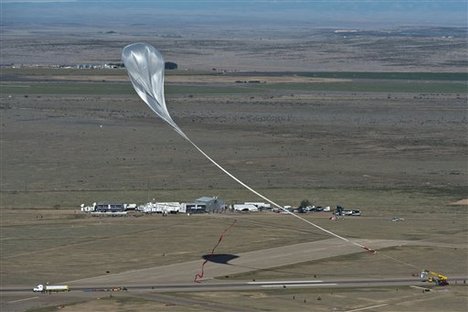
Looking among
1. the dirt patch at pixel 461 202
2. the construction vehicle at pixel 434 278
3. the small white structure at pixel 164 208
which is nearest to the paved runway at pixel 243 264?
the construction vehicle at pixel 434 278

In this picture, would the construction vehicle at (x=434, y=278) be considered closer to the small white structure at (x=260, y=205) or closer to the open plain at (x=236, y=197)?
the open plain at (x=236, y=197)

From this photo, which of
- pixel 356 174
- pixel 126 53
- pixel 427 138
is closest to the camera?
pixel 126 53

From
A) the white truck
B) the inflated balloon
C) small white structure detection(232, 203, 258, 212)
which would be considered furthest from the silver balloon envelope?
small white structure detection(232, 203, 258, 212)

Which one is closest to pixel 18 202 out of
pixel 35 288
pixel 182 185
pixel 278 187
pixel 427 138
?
pixel 182 185

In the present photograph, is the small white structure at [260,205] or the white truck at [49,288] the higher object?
the white truck at [49,288]

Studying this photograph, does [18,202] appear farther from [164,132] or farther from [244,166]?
[164,132]

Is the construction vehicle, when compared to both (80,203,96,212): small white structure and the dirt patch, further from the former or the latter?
(80,203,96,212): small white structure
